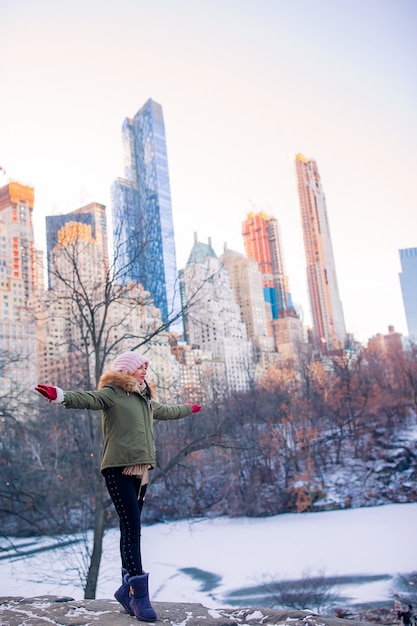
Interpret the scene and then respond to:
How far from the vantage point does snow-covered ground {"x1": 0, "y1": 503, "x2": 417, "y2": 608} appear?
513 inches

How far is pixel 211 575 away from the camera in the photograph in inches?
621

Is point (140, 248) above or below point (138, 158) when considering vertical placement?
below

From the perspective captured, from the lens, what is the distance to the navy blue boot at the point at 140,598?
319cm

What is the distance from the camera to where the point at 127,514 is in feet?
11.0

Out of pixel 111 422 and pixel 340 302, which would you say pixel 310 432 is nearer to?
pixel 111 422

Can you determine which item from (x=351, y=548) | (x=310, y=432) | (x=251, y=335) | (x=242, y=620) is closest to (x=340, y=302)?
(x=251, y=335)

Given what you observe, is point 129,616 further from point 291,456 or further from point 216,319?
point 216,319

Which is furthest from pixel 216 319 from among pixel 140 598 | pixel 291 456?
pixel 140 598

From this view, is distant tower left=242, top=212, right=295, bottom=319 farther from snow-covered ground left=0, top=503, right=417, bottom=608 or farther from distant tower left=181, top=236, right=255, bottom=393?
snow-covered ground left=0, top=503, right=417, bottom=608

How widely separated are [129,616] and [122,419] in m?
1.23

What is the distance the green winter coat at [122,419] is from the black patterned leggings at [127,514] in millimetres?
110

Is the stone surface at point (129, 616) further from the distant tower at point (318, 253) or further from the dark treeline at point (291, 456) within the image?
the distant tower at point (318, 253)

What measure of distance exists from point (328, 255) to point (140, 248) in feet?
620

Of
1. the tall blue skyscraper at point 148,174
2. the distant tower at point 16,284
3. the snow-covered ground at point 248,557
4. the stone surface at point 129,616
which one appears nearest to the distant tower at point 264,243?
the tall blue skyscraper at point 148,174
